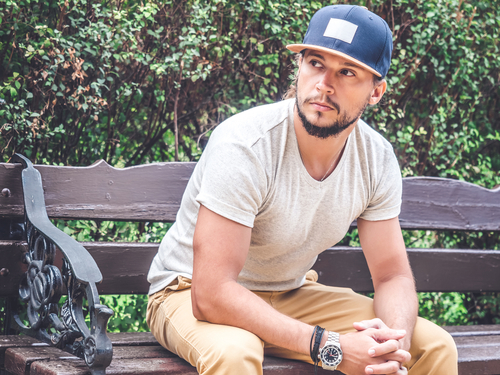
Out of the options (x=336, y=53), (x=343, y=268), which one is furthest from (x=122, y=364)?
(x=343, y=268)

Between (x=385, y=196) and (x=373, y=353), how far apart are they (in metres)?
0.72

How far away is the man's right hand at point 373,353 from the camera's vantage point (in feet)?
6.35

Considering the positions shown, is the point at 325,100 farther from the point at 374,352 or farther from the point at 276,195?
the point at 374,352

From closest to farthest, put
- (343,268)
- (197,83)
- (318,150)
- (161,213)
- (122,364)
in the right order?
(122,364)
(318,150)
(161,213)
(343,268)
(197,83)

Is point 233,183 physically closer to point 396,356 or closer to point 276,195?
point 276,195

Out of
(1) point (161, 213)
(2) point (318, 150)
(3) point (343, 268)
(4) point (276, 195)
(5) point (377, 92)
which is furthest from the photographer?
(3) point (343, 268)

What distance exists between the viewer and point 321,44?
7.04 feet

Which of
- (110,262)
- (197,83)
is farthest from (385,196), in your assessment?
(197,83)

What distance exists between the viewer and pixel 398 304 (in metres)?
2.23

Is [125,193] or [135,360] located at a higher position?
[125,193]

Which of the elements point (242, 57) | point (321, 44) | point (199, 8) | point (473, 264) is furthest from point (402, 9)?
point (321, 44)

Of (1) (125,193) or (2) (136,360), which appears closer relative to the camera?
(2) (136,360)

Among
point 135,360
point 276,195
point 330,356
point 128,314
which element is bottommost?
point 128,314

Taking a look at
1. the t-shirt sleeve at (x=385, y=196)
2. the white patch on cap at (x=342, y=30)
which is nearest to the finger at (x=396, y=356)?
the t-shirt sleeve at (x=385, y=196)
